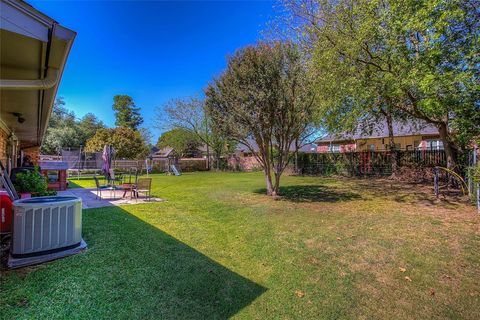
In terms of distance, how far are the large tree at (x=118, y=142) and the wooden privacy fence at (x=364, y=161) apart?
62.3 ft

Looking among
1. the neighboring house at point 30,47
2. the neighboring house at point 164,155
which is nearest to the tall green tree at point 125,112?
the neighboring house at point 164,155

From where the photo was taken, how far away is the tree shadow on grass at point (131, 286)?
8.69ft

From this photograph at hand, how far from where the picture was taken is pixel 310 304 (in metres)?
2.86

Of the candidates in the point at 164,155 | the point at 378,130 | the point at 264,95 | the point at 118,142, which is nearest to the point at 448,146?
the point at 378,130

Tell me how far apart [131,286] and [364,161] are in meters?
17.3

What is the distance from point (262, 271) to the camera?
362cm

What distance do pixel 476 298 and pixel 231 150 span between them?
33.2 metres

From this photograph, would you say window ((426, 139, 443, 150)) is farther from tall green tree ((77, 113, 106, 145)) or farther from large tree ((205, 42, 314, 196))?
tall green tree ((77, 113, 106, 145))

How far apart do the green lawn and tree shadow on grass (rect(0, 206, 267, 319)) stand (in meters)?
0.01

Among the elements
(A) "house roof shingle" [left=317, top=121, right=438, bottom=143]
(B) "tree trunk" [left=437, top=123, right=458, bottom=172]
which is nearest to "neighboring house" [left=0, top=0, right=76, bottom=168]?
(B) "tree trunk" [left=437, top=123, right=458, bottom=172]

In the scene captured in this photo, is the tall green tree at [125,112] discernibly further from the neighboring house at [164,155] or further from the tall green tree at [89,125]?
the neighboring house at [164,155]

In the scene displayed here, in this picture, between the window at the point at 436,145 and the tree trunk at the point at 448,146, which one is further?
the window at the point at 436,145

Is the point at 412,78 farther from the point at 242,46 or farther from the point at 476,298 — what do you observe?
the point at 476,298

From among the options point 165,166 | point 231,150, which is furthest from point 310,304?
point 231,150
